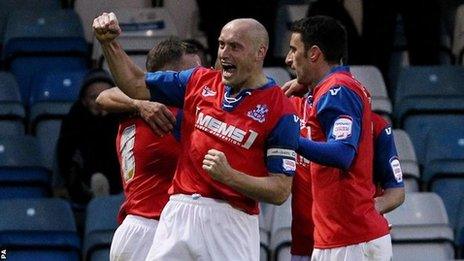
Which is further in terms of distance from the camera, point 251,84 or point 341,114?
point 341,114

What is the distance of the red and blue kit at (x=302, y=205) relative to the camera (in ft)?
25.6

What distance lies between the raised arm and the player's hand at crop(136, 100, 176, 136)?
253mm

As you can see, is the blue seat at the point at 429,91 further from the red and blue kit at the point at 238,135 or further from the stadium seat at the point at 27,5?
the red and blue kit at the point at 238,135

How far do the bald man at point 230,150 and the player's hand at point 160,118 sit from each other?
29 centimetres

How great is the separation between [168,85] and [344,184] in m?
0.96

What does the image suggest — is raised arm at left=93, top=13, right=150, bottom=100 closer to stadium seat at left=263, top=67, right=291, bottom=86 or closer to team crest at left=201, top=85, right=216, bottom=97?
team crest at left=201, top=85, right=216, bottom=97

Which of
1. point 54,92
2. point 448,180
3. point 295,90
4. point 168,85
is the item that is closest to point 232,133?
point 168,85

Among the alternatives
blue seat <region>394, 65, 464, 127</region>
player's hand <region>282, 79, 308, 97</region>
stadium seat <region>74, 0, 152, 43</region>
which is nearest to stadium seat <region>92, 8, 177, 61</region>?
stadium seat <region>74, 0, 152, 43</region>

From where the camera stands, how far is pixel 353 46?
11.8 metres

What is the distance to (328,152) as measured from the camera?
23.3 ft

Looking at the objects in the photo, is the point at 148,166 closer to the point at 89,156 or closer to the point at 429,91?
the point at 89,156

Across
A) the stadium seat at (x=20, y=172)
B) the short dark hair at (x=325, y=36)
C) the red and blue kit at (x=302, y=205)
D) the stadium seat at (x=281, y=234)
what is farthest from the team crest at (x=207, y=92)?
the stadium seat at (x=20, y=172)

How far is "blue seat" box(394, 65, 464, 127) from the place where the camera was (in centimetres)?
1116

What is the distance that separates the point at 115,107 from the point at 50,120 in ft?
10.6
